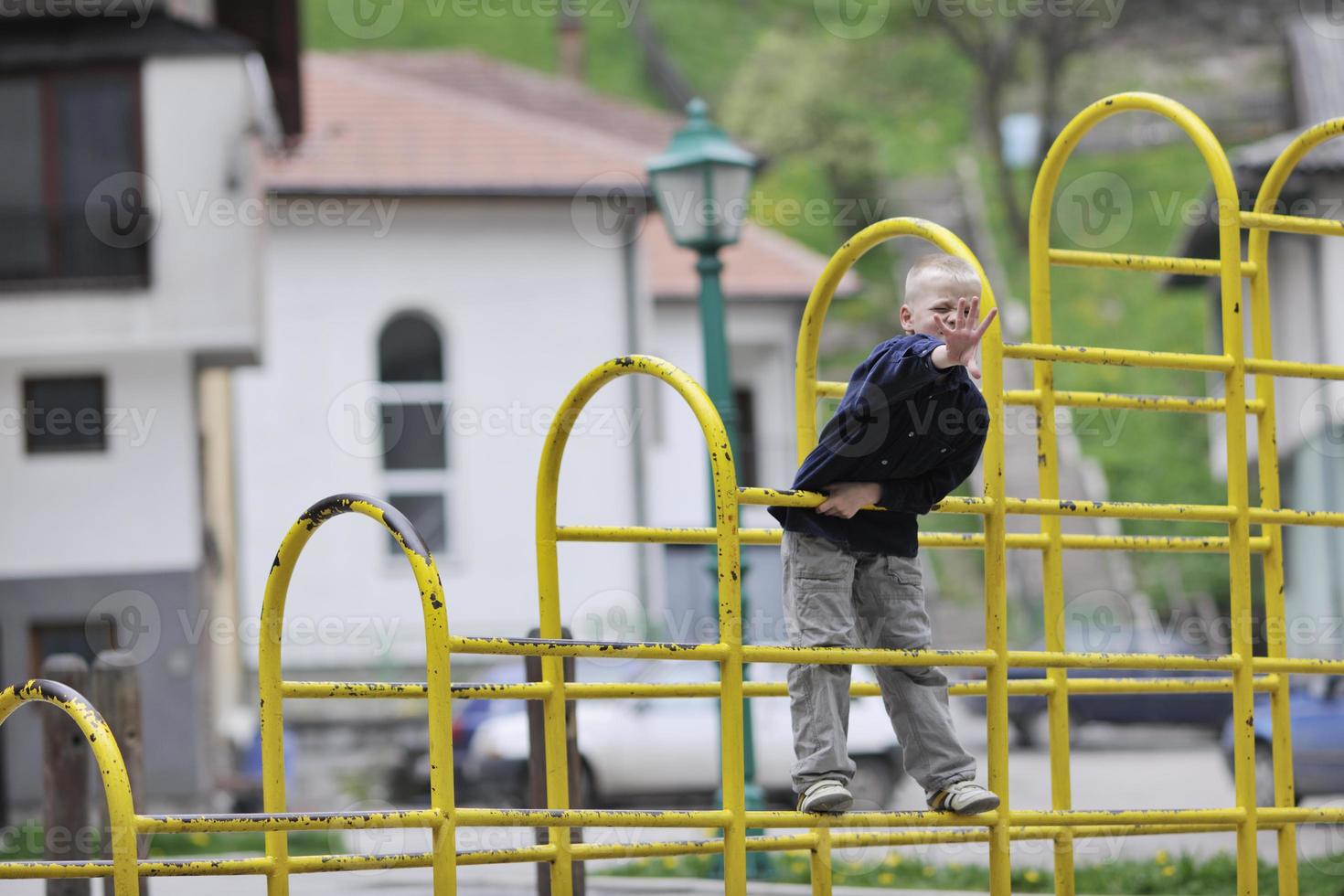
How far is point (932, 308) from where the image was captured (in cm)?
477

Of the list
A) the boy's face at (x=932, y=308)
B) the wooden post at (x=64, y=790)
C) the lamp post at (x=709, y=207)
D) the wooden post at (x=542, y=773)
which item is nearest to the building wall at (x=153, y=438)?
the lamp post at (x=709, y=207)

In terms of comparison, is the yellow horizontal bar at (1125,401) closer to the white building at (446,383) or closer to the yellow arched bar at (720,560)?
the yellow arched bar at (720,560)

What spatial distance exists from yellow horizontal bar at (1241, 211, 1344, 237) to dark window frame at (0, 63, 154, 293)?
13122 mm

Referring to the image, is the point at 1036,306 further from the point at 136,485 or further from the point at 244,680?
the point at 244,680

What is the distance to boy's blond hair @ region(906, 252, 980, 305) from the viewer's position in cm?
475

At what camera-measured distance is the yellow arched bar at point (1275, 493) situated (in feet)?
18.6

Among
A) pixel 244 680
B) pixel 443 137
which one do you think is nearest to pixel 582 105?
pixel 443 137

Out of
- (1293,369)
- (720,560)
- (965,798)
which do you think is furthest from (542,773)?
(1293,369)

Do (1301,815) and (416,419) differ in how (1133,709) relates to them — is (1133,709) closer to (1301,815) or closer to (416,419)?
(416,419)

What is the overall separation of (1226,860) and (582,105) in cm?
2648

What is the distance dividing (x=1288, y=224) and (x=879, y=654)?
7.48 ft

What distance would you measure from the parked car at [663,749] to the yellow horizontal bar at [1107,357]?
9.51 meters

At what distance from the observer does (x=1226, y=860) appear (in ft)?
29.4

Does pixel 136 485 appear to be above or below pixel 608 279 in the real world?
below
